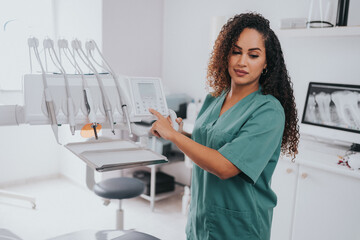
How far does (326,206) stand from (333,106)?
0.61 metres

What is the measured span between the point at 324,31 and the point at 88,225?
2.16 metres

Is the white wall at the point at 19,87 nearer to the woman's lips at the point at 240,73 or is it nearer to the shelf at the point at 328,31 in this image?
the shelf at the point at 328,31

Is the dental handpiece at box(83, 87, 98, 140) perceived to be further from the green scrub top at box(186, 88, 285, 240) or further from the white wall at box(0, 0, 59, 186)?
the white wall at box(0, 0, 59, 186)

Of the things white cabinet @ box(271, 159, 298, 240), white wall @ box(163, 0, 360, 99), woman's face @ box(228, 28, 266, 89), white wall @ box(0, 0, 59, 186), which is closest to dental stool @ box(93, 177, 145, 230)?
white cabinet @ box(271, 159, 298, 240)

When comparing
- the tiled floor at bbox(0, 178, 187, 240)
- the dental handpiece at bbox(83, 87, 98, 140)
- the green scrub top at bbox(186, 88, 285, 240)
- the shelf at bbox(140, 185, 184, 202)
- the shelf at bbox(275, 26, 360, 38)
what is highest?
the shelf at bbox(275, 26, 360, 38)

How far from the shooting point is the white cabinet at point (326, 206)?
1749 mm

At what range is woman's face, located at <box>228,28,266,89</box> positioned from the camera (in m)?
1.08

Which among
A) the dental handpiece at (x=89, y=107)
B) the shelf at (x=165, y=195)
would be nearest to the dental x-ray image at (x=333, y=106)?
the shelf at (x=165, y=195)

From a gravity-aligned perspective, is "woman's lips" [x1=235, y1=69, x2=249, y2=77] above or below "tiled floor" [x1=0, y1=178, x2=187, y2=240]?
above

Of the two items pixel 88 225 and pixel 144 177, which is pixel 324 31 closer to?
pixel 144 177

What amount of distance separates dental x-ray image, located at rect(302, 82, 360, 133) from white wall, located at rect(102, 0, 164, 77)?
1641 millimetres

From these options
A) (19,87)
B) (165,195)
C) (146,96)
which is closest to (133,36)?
(19,87)

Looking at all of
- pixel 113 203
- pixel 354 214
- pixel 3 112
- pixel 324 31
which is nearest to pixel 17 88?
pixel 113 203

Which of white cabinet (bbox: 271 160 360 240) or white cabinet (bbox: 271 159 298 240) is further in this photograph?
white cabinet (bbox: 271 159 298 240)
